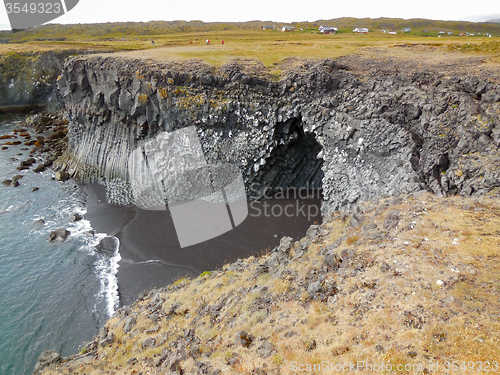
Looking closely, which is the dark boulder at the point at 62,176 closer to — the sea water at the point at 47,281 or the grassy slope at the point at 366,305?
the sea water at the point at 47,281

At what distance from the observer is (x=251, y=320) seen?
44.3ft

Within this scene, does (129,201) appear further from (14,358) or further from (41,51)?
(41,51)

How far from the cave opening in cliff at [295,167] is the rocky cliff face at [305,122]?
0.39ft

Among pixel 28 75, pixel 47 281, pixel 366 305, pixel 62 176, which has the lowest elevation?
pixel 47 281

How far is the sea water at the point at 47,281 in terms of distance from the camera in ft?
66.5

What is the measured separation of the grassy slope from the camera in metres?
9.35

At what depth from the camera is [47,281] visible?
24.9 metres

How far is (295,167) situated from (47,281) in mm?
26137

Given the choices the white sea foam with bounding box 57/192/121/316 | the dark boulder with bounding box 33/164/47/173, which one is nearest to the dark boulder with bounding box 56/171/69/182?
the dark boulder with bounding box 33/164/47/173

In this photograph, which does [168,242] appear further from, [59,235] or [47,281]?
[59,235]

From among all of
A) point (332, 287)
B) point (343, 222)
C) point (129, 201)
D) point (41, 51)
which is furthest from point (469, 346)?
point (41, 51)

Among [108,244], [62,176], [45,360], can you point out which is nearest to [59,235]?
[108,244]

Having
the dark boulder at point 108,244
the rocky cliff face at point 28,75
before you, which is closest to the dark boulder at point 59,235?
the dark boulder at point 108,244

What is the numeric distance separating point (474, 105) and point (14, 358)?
36.4 meters
